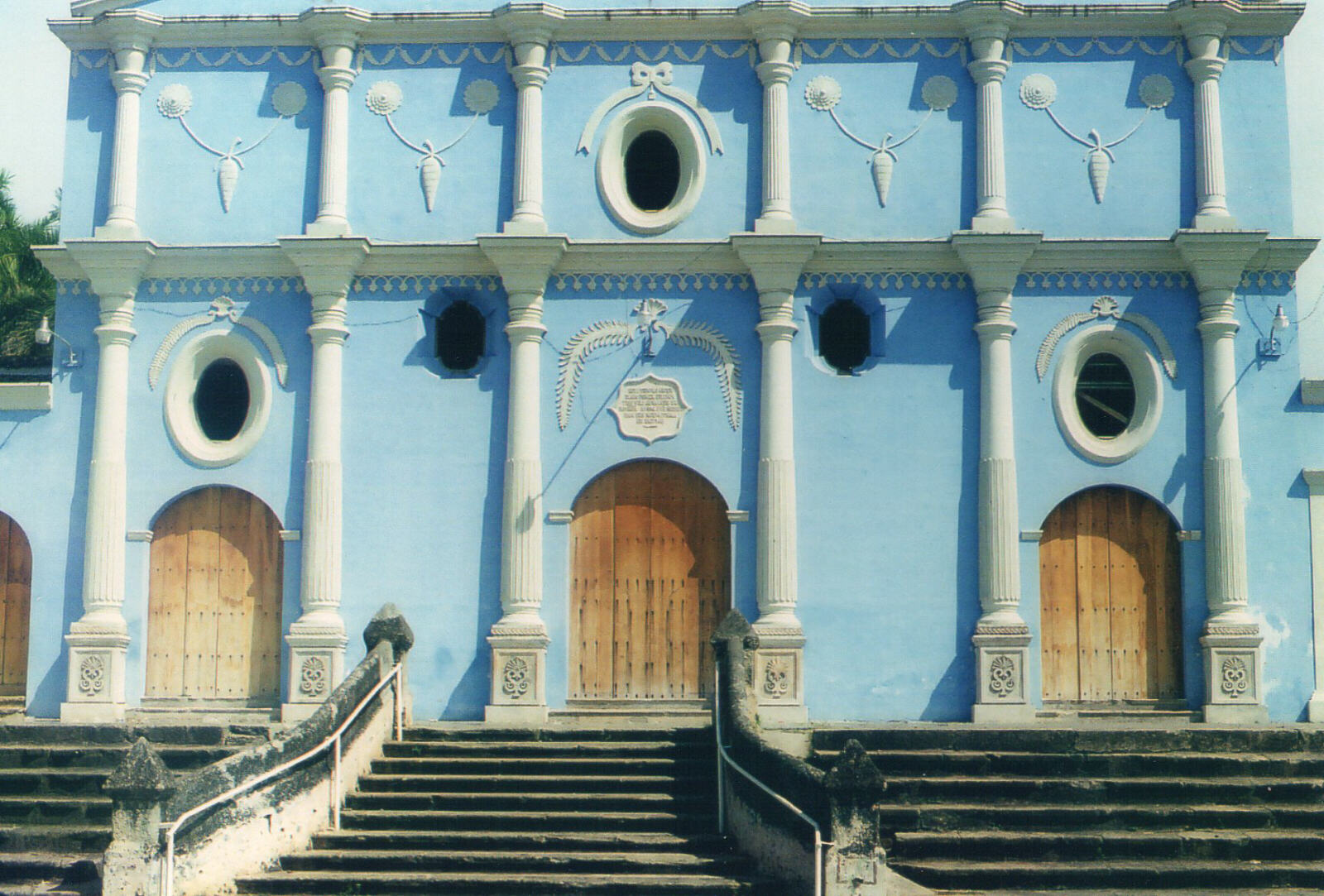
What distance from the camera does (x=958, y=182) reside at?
18938mm

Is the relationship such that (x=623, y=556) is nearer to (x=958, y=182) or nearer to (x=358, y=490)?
(x=358, y=490)

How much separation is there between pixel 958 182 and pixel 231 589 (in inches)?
347

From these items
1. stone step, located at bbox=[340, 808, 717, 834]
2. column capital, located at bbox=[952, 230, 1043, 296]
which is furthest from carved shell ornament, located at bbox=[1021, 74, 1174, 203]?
stone step, located at bbox=[340, 808, 717, 834]

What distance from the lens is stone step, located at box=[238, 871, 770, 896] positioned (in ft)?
43.0

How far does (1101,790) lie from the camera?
1472 cm

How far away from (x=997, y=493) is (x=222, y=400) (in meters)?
Answer: 8.30

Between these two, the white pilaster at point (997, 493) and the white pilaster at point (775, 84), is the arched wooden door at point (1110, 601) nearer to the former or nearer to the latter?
the white pilaster at point (997, 493)

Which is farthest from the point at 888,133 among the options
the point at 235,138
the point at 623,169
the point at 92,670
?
the point at 92,670

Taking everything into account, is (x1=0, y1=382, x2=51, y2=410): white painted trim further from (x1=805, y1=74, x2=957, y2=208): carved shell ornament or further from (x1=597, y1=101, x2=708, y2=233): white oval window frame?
(x1=805, y1=74, x2=957, y2=208): carved shell ornament

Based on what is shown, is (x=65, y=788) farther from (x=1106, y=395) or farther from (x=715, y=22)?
(x=1106, y=395)

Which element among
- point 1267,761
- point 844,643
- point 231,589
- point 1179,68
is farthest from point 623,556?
point 1179,68

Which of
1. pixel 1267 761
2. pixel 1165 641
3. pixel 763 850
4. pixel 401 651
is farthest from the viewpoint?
pixel 1165 641

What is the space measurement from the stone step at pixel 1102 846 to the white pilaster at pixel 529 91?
26.4ft

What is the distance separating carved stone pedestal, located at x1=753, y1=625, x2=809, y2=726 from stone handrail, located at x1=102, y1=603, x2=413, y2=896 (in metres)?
4.04
